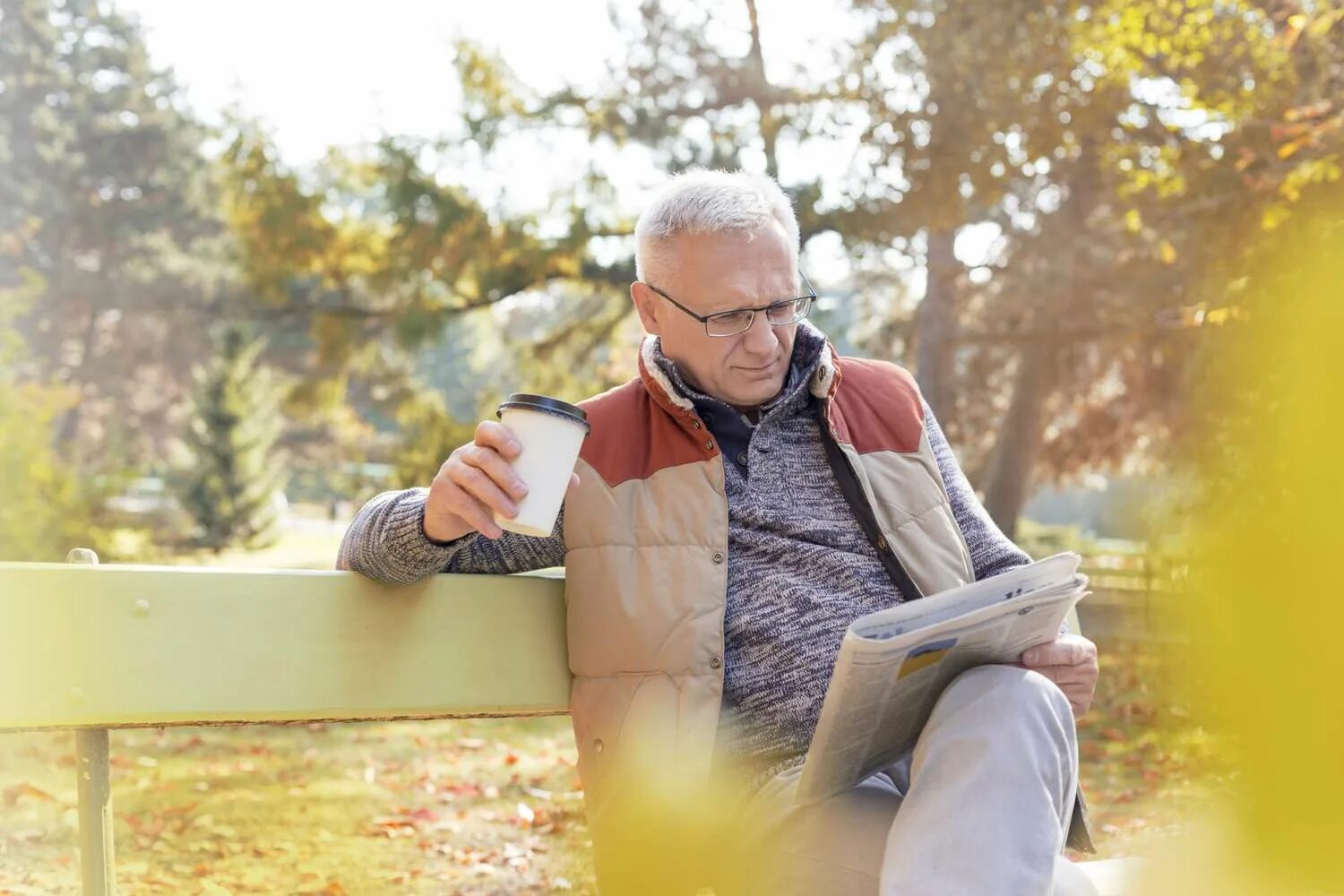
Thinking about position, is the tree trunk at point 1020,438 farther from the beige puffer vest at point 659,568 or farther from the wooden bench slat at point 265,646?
the wooden bench slat at point 265,646

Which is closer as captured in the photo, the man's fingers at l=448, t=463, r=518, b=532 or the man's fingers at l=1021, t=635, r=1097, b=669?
the man's fingers at l=448, t=463, r=518, b=532

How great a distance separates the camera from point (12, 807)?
4.71 metres

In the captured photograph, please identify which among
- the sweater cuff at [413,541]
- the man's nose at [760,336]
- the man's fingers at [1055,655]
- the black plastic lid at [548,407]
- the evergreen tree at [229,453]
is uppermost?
the man's nose at [760,336]

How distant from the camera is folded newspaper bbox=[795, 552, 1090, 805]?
6.04 ft

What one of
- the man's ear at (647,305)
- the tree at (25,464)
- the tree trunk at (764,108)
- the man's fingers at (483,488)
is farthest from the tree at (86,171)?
the man's fingers at (483,488)

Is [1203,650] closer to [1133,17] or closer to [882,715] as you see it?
[882,715]

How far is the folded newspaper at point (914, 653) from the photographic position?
6.04 feet

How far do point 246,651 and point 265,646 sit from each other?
30 mm

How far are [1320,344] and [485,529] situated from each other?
151 centimetres

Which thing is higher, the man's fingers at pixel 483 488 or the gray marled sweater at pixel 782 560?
the man's fingers at pixel 483 488

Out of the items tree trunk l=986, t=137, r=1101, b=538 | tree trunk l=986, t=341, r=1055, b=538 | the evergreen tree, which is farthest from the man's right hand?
the evergreen tree

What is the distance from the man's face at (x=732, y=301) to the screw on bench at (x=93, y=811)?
1170 mm

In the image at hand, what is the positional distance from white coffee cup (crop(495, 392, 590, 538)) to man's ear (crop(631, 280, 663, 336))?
0.80 meters

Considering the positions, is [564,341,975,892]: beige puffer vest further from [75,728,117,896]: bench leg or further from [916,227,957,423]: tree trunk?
[916,227,957,423]: tree trunk
